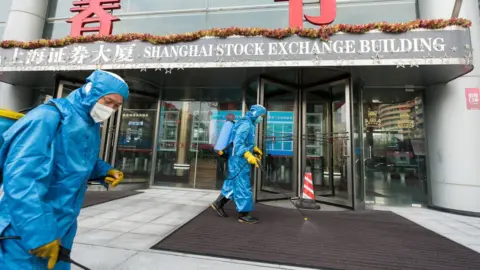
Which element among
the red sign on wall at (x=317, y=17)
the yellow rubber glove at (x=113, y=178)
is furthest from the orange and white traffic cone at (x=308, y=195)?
the yellow rubber glove at (x=113, y=178)

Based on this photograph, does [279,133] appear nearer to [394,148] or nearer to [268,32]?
[268,32]

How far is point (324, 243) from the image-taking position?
325 cm

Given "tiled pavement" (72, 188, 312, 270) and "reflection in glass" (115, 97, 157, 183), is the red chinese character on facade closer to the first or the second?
"reflection in glass" (115, 97, 157, 183)

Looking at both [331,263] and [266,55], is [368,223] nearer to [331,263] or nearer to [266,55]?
[331,263]

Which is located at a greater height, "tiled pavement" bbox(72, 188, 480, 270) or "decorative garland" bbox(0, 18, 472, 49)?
"decorative garland" bbox(0, 18, 472, 49)

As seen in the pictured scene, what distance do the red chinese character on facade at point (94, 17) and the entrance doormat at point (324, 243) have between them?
5.69m

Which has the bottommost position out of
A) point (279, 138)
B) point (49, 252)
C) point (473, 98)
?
point (49, 252)

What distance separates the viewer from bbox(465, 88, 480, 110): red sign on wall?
A: 5.10 meters

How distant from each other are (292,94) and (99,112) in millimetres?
5577

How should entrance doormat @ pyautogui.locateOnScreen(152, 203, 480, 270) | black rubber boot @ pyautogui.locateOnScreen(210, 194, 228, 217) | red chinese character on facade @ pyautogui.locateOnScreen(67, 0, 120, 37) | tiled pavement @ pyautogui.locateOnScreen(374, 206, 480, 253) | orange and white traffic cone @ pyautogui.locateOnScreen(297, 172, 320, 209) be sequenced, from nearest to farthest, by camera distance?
entrance doormat @ pyautogui.locateOnScreen(152, 203, 480, 270), tiled pavement @ pyautogui.locateOnScreen(374, 206, 480, 253), black rubber boot @ pyautogui.locateOnScreen(210, 194, 228, 217), orange and white traffic cone @ pyautogui.locateOnScreen(297, 172, 320, 209), red chinese character on facade @ pyautogui.locateOnScreen(67, 0, 120, 37)

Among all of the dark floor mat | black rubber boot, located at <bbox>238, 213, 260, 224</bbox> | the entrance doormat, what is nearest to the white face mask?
the entrance doormat

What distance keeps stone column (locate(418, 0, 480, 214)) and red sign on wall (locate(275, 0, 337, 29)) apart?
2.47 metres

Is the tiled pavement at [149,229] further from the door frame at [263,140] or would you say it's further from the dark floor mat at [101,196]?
the door frame at [263,140]

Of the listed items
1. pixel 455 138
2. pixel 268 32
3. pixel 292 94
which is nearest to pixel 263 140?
pixel 292 94
